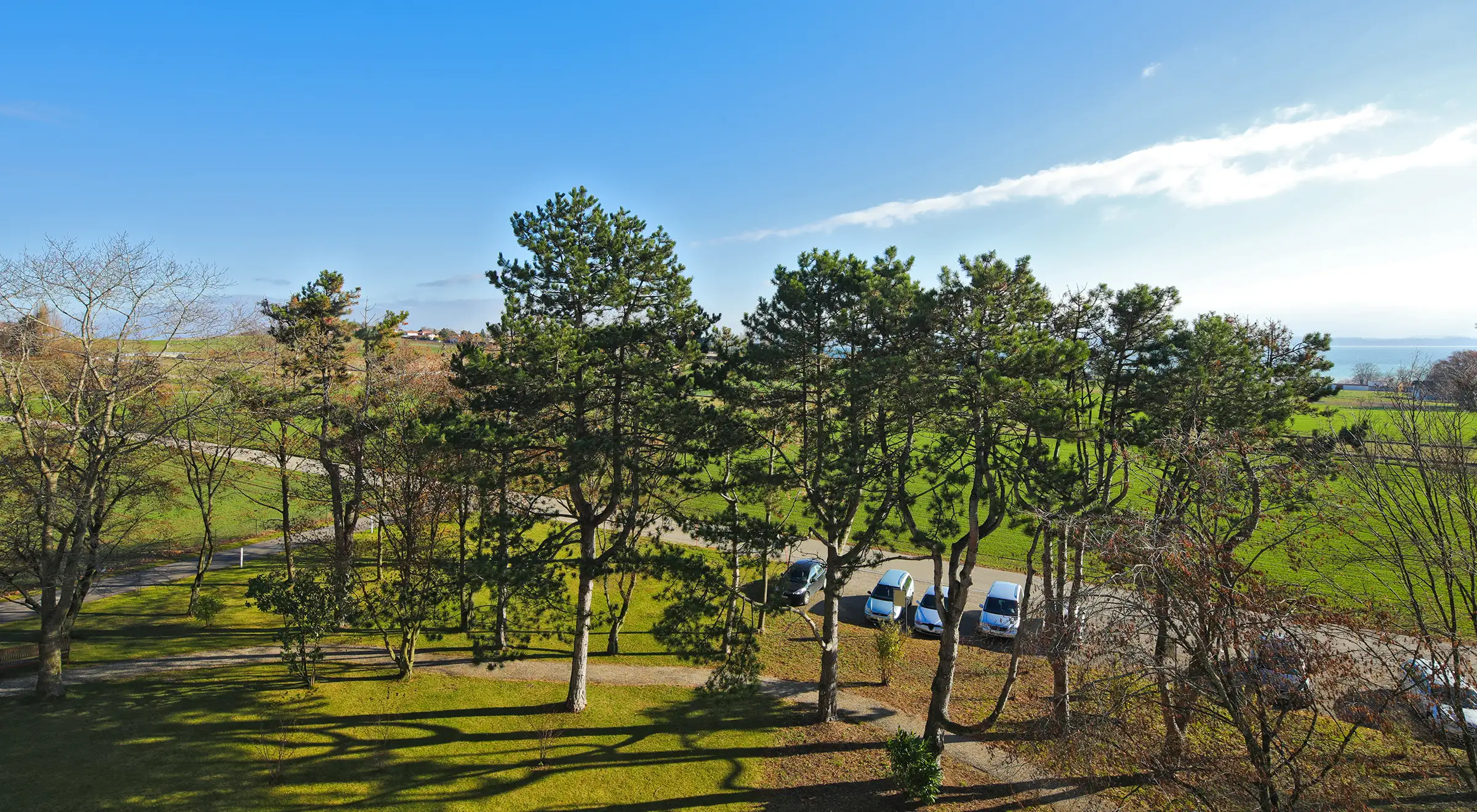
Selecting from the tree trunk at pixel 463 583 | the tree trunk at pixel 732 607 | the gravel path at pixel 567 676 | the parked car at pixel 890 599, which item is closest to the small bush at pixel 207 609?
the gravel path at pixel 567 676

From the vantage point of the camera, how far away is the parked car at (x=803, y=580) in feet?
77.2

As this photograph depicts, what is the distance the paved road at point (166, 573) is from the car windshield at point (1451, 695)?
31.0 m

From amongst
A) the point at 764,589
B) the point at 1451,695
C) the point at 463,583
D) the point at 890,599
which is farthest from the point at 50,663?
the point at 1451,695

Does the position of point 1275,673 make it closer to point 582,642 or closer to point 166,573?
point 582,642

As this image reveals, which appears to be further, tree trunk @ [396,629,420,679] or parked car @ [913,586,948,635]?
parked car @ [913,586,948,635]

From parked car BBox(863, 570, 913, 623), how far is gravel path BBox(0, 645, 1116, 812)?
5.11 meters

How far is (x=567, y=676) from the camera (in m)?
18.9

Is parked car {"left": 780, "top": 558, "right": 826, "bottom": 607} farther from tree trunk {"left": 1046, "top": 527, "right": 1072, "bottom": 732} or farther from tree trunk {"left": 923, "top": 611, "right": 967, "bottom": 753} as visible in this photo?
tree trunk {"left": 1046, "top": 527, "right": 1072, "bottom": 732}

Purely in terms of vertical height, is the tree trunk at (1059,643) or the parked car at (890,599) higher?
the tree trunk at (1059,643)

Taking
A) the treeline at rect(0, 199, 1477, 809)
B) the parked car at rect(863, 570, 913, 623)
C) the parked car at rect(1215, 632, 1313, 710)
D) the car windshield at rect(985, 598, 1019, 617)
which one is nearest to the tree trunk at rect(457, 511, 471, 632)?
the treeline at rect(0, 199, 1477, 809)

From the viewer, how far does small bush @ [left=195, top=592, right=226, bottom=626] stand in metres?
20.5

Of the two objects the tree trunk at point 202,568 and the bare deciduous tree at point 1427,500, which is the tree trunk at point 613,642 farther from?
the bare deciduous tree at point 1427,500

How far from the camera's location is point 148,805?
40.0 feet

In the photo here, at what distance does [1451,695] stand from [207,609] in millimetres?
29892
